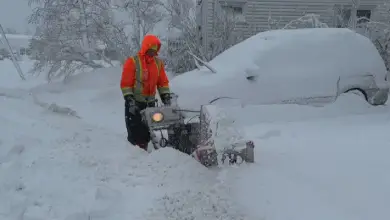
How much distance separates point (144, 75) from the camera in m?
5.11

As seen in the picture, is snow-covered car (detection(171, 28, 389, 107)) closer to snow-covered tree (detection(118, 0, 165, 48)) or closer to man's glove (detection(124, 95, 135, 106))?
man's glove (detection(124, 95, 135, 106))

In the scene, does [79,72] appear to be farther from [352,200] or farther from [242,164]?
[352,200]

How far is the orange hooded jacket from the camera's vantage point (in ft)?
16.4

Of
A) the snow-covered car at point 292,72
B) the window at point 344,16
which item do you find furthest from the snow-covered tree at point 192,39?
the snow-covered car at point 292,72

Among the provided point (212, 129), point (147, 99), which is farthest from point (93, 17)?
point (212, 129)

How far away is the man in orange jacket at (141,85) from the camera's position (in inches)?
197

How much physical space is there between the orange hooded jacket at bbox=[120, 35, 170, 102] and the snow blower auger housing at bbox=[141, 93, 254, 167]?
546mm

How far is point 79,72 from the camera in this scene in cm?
1452

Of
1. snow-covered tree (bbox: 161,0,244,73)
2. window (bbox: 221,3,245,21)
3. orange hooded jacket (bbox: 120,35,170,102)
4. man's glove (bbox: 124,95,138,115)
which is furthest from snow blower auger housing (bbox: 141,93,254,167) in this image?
window (bbox: 221,3,245,21)

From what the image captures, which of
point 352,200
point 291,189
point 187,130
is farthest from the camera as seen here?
point 187,130

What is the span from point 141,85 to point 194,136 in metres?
1.02

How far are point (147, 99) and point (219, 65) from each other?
2.99 metres

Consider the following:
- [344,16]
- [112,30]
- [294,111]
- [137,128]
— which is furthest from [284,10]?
[137,128]

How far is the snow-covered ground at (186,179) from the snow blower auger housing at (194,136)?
0.12 metres
